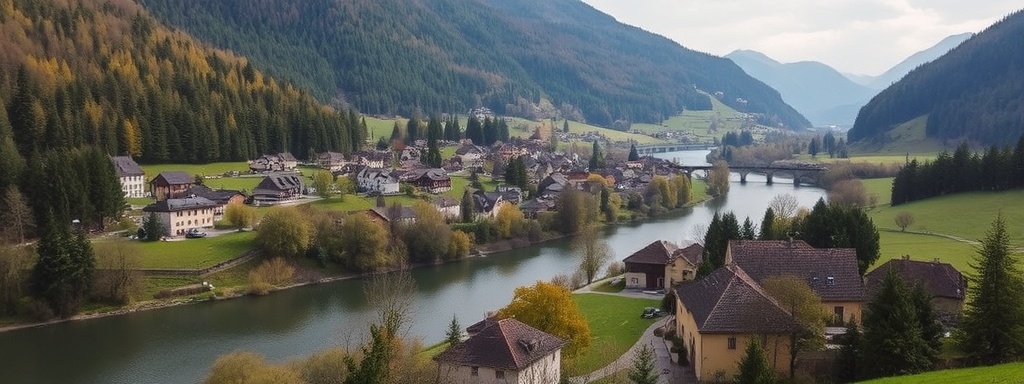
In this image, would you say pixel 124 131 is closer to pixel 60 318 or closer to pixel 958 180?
pixel 60 318

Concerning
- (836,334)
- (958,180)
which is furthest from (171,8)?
(836,334)

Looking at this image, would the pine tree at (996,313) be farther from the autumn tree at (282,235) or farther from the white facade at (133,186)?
the white facade at (133,186)

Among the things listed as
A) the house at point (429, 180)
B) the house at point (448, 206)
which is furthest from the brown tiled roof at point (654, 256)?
the house at point (429, 180)

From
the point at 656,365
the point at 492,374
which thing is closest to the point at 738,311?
the point at 656,365

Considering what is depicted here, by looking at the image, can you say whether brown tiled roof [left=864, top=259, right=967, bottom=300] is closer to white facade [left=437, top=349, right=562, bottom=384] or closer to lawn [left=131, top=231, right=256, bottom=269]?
white facade [left=437, top=349, right=562, bottom=384]

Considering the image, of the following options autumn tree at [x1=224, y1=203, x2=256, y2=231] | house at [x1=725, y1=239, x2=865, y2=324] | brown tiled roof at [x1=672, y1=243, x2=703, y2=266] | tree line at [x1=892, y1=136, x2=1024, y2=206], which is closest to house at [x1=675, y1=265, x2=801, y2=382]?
house at [x1=725, y1=239, x2=865, y2=324]
